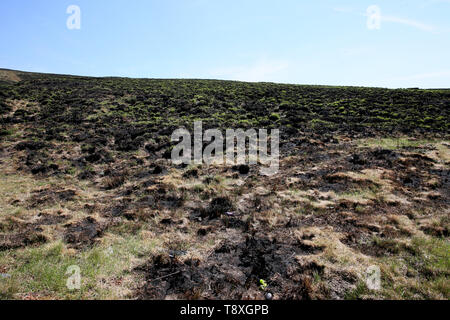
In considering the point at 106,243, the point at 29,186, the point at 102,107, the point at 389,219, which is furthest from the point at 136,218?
the point at 102,107

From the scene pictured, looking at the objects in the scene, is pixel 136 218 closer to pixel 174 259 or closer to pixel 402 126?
pixel 174 259

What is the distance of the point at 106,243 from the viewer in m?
7.17

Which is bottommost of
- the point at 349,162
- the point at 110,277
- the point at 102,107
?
the point at 110,277

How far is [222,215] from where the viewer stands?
918cm

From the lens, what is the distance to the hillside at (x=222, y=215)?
18.4 feet

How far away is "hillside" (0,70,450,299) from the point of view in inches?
221

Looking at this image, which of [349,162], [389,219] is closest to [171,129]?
[349,162]

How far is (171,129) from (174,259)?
1618cm

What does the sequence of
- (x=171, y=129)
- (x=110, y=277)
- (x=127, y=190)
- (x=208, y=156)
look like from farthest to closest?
(x=171, y=129) → (x=208, y=156) → (x=127, y=190) → (x=110, y=277)

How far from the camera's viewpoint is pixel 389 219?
824 cm

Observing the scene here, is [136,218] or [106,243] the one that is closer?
[106,243]

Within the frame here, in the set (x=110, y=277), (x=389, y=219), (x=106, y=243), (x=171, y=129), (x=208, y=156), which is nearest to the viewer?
(x=110, y=277)

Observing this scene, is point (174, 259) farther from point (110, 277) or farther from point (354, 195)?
point (354, 195)

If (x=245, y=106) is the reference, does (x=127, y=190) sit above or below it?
below
